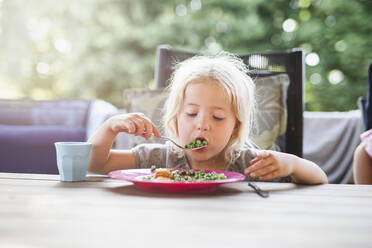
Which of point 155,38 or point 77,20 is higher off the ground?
point 77,20

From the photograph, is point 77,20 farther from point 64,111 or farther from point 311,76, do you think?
point 64,111

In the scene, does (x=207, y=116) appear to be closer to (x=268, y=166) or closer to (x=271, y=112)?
(x=268, y=166)

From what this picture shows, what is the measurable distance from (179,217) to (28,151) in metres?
1.73

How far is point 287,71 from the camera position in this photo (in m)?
2.14

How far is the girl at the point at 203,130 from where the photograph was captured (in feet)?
3.91

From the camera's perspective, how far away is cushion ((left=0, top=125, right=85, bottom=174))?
2113 mm

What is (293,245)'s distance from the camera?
0.51 metres

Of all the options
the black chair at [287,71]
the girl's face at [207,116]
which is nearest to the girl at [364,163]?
the black chair at [287,71]

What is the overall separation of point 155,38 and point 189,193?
6967mm

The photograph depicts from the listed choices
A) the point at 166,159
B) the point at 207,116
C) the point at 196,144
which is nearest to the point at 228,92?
the point at 207,116

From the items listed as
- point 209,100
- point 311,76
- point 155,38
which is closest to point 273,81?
point 209,100

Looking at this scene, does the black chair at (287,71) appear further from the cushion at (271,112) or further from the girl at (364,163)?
the girl at (364,163)

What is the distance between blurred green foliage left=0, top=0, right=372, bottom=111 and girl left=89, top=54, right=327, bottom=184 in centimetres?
582

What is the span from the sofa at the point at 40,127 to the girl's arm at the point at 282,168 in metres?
1.30
